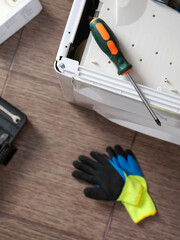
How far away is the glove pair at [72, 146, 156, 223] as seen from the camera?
0.99 meters

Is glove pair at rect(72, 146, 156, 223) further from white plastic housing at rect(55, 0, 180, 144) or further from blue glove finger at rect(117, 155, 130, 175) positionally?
white plastic housing at rect(55, 0, 180, 144)

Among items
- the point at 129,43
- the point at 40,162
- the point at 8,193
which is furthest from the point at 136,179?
the point at 129,43

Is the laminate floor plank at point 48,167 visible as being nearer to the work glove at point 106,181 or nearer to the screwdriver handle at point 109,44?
the work glove at point 106,181

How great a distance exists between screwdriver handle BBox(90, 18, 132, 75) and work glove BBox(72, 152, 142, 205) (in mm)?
550

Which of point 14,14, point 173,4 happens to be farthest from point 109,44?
point 14,14

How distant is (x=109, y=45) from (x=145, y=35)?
0.31 ft

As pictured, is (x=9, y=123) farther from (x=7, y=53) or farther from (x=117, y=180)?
(x=117, y=180)

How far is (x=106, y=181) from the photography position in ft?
3.30

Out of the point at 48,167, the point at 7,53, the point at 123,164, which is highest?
the point at 7,53

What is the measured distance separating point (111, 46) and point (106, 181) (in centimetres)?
63

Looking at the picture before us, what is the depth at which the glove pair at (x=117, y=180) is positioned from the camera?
99 cm

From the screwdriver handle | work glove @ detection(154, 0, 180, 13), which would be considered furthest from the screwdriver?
work glove @ detection(154, 0, 180, 13)

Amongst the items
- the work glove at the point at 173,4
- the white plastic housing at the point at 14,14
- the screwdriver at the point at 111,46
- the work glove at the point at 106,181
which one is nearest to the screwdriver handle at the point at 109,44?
the screwdriver at the point at 111,46

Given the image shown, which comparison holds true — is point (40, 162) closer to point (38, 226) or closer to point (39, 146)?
point (39, 146)
